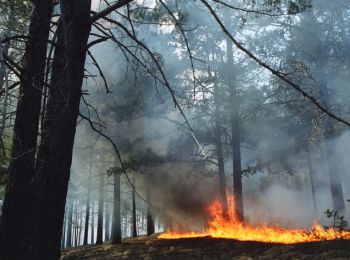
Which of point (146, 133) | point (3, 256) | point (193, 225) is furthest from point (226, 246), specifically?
point (193, 225)

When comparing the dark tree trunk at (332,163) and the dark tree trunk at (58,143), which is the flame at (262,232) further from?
the dark tree trunk at (58,143)

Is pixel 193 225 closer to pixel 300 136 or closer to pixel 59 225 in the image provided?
pixel 300 136

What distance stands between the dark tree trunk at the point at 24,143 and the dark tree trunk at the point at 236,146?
37.9ft

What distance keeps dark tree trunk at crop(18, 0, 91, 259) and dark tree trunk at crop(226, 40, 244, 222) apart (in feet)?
44.0

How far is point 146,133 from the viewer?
19.3 meters

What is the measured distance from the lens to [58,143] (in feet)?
9.56

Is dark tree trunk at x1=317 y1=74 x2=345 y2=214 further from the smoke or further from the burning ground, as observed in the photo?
the burning ground

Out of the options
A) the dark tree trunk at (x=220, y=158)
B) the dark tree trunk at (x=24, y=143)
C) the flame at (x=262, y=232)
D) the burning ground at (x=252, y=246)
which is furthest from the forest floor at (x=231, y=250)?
the dark tree trunk at (x=24, y=143)

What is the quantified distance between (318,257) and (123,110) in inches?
418

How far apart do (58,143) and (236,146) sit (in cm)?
1407

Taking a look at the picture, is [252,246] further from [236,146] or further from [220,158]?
[220,158]

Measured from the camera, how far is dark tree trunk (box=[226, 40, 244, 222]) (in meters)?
15.8

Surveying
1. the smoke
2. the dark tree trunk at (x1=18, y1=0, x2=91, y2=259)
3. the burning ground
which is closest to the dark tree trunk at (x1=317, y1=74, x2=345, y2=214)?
the smoke

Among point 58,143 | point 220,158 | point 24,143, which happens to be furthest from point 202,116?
point 58,143
